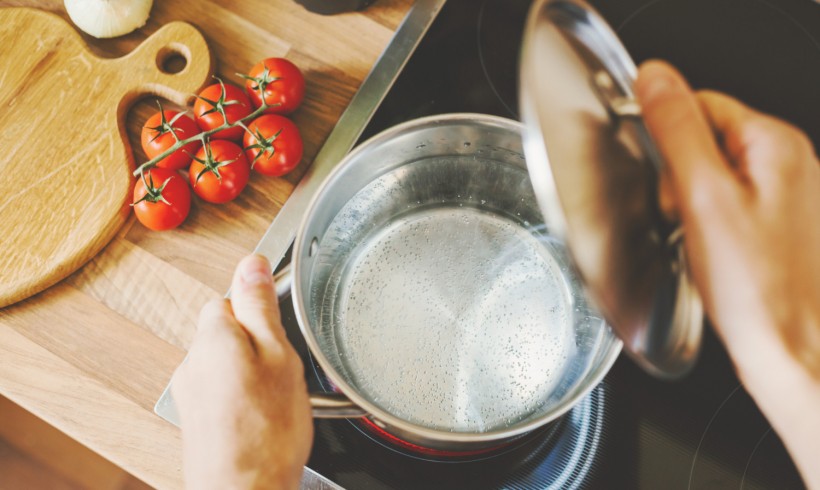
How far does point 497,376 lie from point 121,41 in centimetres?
57

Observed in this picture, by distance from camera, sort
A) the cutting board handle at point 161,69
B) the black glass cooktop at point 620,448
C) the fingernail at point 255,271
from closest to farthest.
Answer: the fingernail at point 255,271 → the black glass cooktop at point 620,448 → the cutting board handle at point 161,69

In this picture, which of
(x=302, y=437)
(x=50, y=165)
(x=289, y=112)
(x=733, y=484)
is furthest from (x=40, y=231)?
(x=733, y=484)

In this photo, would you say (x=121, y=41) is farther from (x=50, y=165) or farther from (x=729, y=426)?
(x=729, y=426)

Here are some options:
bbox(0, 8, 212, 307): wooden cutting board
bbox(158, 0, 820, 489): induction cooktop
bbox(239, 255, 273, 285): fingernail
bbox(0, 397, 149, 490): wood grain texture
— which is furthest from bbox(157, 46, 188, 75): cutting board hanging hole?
bbox(0, 397, 149, 490): wood grain texture

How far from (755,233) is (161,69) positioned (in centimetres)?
62

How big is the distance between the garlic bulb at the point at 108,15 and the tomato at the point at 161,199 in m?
0.19

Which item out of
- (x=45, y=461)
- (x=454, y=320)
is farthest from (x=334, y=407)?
(x=45, y=461)

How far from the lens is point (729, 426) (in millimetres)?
606

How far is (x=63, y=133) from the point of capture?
684mm

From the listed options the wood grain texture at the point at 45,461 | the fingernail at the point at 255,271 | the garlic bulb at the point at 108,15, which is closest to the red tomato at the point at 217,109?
the garlic bulb at the point at 108,15

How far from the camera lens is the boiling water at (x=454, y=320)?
2.08 feet

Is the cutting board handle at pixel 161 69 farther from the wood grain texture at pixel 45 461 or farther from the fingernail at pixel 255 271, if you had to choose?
the wood grain texture at pixel 45 461

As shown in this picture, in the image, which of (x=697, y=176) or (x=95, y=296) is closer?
(x=697, y=176)

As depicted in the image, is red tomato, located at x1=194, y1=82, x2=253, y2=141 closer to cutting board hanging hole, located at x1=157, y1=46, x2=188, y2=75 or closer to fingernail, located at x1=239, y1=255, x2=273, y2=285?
cutting board hanging hole, located at x1=157, y1=46, x2=188, y2=75
